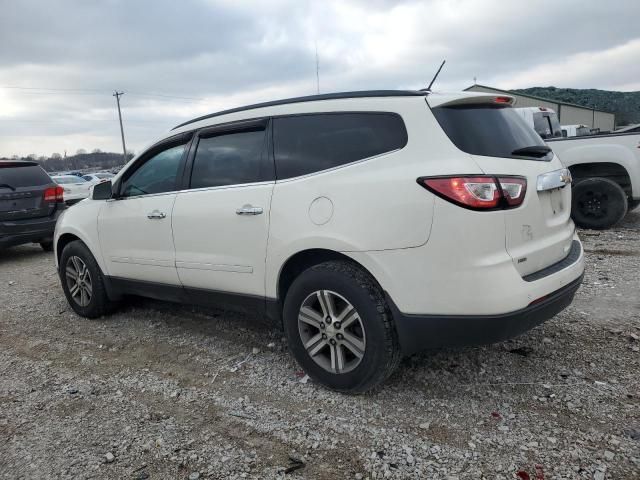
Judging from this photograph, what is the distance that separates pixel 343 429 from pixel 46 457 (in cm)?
159

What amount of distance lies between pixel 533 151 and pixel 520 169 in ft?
1.24

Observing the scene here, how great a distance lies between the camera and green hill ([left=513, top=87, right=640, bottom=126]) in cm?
6298

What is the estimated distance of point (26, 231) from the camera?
324 inches

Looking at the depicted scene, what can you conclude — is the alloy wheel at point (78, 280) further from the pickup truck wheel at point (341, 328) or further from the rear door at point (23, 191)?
the rear door at point (23, 191)

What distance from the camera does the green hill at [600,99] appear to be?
6298 centimetres

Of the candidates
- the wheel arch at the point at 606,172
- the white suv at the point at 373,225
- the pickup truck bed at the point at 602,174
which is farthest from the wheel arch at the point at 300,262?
the wheel arch at the point at 606,172

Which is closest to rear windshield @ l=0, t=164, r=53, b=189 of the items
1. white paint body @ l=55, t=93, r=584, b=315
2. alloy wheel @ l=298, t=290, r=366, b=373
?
white paint body @ l=55, t=93, r=584, b=315

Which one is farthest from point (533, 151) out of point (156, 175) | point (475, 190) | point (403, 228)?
point (156, 175)

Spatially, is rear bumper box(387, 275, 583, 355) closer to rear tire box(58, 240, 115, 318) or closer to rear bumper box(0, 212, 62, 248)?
rear tire box(58, 240, 115, 318)

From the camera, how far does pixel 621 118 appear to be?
61.8m

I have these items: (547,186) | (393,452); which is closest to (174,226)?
(393,452)

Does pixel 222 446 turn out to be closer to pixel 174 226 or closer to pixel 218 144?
pixel 174 226

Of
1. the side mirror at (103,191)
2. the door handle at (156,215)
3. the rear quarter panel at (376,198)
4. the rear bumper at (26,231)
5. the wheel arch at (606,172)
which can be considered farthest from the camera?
the rear bumper at (26,231)

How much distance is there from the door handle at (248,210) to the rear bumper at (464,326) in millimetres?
1056
